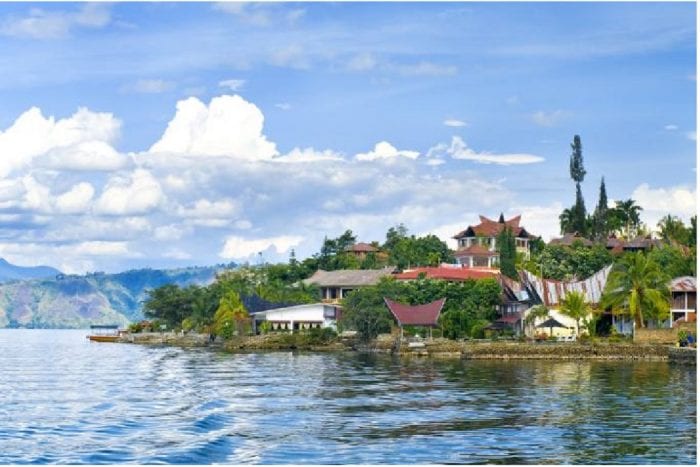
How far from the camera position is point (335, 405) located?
1806 inches

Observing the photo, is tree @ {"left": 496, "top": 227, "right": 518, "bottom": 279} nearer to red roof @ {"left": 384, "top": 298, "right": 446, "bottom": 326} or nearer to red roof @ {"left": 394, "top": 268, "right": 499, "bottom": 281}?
red roof @ {"left": 394, "top": 268, "right": 499, "bottom": 281}

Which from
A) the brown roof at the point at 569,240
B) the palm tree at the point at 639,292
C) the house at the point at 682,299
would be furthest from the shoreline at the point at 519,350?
the brown roof at the point at 569,240

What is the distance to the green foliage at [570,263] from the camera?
367 feet

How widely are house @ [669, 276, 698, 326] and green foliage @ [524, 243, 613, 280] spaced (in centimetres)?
2263

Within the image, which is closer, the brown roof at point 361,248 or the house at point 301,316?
the house at point 301,316

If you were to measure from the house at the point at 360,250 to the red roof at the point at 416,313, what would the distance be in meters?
48.8

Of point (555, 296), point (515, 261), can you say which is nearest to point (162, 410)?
point (555, 296)

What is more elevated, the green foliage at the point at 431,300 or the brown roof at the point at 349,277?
the brown roof at the point at 349,277

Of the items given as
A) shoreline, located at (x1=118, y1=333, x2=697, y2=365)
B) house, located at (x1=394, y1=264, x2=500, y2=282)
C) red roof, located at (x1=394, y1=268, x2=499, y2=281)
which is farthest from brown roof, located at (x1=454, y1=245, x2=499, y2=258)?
shoreline, located at (x1=118, y1=333, x2=697, y2=365)

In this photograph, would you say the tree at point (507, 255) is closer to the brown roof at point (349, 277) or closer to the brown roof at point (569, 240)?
the brown roof at point (569, 240)

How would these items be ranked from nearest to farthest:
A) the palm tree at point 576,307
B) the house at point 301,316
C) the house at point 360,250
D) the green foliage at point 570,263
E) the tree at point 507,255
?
the palm tree at point 576,307, the house at point 301,316, the green foliage at point 570,263, the tree at point 507,255, the house at point 360,250

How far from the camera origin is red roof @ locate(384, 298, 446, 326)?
9300 centimetres

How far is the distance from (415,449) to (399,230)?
397 ft

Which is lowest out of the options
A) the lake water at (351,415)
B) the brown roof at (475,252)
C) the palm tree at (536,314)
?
the lake water at (351,415)
